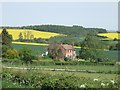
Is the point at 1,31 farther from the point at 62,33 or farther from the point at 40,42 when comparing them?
the point at 62,33

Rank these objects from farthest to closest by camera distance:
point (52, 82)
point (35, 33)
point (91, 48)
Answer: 1. point (35, 33)
2. point (91, 48)
3. point (52, 82)

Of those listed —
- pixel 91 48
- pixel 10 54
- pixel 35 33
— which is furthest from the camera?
pixel 35 33

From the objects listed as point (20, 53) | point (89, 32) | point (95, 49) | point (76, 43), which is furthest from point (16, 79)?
point (76, 43)

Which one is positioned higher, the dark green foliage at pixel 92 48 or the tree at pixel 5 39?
the tree at pixel 5 39

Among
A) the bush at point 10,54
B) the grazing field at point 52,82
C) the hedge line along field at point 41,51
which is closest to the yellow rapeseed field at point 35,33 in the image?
the hedge line along field at point 41,51

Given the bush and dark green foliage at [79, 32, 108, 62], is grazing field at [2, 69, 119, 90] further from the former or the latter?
dark green foliage at [79, 32, 108, 62]

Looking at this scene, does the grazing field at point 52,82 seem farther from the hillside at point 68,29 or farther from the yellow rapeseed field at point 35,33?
the hillside at point 68,29

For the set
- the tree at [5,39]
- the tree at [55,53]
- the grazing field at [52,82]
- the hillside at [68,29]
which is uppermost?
the hillside at [68,29]

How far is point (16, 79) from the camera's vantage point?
12898 millimetres

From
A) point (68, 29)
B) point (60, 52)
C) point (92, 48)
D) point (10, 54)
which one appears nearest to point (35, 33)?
point (68, 29)

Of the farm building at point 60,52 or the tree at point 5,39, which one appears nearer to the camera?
the farm building at point 60,52

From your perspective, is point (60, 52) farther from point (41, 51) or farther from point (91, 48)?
point (91, 48)

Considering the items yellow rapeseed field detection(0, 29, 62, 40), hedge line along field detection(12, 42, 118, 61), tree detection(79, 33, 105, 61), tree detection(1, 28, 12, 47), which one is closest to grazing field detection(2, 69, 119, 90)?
hedge line along field detection(12, 42, 118, 61)

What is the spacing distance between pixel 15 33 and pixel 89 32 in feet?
34.3
